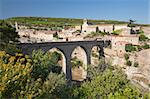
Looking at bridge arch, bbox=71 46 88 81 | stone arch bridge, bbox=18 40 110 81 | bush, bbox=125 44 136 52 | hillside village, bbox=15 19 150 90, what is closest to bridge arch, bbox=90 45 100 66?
hillside village, bbox=15 19 150 90

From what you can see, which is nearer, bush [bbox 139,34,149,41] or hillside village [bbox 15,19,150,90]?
hillside village [bbox 15,19,150,90]

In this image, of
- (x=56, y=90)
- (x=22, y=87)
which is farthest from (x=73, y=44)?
(x=22, y=87)

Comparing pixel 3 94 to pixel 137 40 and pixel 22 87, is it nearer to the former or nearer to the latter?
pixel 22 87

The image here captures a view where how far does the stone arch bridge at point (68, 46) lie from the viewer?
18.7 meters

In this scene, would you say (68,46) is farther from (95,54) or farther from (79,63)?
(79,63)

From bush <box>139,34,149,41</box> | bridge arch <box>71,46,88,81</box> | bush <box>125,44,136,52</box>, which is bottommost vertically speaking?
bridge arch <box>71,46,88,81</box>

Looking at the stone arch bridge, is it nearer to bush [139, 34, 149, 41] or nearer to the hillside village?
the hillside village

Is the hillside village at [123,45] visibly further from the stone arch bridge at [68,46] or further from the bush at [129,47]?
the stone arch bridge at [68,46]

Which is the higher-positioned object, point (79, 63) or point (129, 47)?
point (129, 47)

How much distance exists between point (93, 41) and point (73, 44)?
6.42ft

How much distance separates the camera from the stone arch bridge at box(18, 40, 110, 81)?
1867 centimetres

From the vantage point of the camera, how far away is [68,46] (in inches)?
848

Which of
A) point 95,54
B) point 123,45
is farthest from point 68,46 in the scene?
point 123,45

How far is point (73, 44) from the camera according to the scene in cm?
2188
